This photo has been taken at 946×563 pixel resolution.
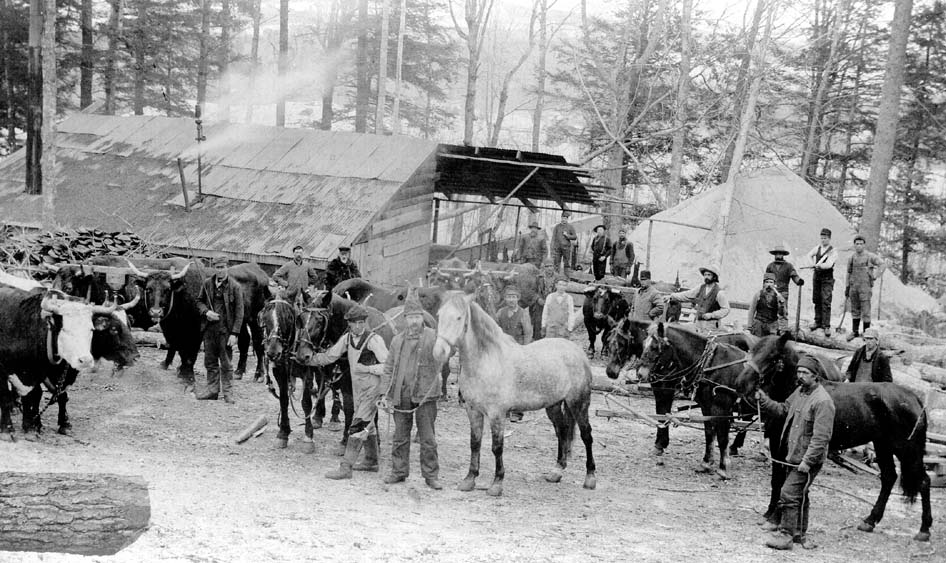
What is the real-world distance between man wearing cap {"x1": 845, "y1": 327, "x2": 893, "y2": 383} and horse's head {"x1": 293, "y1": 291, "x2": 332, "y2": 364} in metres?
7.18

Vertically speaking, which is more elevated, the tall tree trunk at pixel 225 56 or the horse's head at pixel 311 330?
the tall tree trunk at pixel 225 56

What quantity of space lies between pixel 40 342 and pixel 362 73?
30.3m

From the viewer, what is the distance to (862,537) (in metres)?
9.49

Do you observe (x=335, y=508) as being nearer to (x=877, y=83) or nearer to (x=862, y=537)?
(x=862, y=537)

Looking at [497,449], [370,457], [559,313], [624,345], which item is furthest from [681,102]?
[370,457]

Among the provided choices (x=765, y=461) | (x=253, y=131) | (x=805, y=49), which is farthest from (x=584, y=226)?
(x=765, y=461)

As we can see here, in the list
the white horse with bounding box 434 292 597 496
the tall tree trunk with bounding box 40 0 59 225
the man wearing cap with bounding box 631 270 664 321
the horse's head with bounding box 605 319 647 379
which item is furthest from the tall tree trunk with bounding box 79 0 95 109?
the white horse with bounding box 434 292 597 496

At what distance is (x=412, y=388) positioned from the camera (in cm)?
1005

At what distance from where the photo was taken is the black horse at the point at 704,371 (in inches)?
453

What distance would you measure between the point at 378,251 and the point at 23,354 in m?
11.2

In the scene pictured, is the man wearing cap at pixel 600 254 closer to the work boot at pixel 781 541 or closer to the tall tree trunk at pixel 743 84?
the tall tree trunk at pixel 743 84

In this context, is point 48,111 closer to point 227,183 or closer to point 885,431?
point 227,183

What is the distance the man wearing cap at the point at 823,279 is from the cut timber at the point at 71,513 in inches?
534

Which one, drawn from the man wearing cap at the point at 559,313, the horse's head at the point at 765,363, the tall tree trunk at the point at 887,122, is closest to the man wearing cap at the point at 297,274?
the man wearing cap at the point at 559,313
